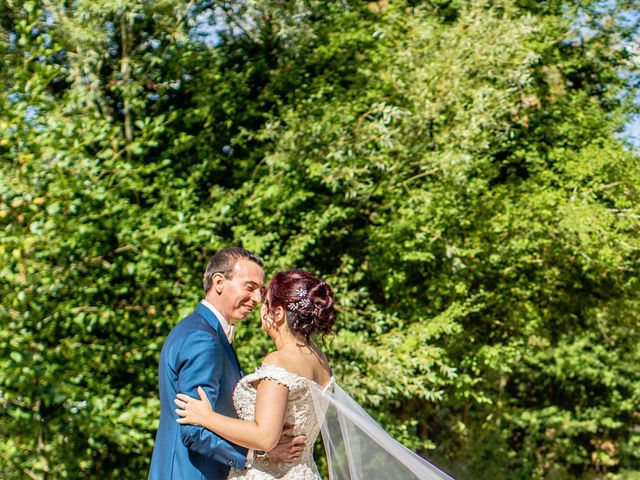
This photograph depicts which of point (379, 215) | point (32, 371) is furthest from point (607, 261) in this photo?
point (32, 371)

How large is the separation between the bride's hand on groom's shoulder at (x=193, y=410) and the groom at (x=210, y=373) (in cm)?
3

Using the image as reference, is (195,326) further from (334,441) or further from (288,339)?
(334,441)

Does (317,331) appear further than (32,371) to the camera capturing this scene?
No

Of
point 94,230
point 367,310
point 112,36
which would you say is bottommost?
point 367,310

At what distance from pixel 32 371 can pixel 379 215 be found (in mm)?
5145

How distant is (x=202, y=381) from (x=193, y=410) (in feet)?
0.37

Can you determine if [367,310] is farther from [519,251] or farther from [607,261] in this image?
[607,261]

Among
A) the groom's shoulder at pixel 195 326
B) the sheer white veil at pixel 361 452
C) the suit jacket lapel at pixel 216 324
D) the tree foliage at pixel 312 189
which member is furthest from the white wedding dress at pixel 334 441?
the tree foliage at pixel 312 189

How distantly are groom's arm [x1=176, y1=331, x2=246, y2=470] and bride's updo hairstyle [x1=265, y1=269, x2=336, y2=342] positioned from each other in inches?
12.6

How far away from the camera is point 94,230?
264 inches

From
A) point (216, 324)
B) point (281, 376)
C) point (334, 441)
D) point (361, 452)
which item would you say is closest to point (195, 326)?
point (216, 324)

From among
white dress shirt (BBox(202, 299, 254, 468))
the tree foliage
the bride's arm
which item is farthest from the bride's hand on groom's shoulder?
the tree foliage

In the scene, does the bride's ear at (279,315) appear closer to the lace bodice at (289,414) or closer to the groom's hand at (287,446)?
the lace bodice at (289,414)

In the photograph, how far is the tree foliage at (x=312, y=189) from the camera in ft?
21.2
